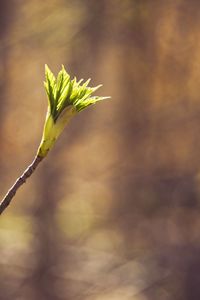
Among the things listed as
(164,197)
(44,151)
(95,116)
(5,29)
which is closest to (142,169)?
(164,197)

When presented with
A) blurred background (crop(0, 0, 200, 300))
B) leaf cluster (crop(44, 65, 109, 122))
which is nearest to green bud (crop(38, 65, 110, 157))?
leaf cluster (crop(44, 65, 109, 122))

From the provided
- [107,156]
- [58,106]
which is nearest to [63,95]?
[58,106]

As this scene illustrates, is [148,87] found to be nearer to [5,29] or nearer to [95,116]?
[95,116]

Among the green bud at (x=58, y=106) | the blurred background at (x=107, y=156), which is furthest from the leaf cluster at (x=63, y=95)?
the blurred background at (x=107, y=156)

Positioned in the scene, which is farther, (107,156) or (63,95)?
(107,156)

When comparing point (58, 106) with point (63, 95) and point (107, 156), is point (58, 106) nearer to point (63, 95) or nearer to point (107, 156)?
point (63, 95)

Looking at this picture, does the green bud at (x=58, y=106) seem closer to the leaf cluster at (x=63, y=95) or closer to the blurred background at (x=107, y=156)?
the leaf cluster at (x=63, y=95)

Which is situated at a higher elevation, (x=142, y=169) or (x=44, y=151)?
(x=142, y=169)

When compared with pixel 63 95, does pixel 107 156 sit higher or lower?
higher
